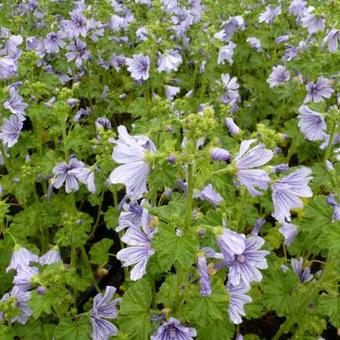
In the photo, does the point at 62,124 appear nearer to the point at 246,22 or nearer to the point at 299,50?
the point at 299,50

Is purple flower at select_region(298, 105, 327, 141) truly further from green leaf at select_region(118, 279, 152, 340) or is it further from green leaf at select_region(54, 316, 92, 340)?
green leaf at select_region(54, 316, 92, 340)

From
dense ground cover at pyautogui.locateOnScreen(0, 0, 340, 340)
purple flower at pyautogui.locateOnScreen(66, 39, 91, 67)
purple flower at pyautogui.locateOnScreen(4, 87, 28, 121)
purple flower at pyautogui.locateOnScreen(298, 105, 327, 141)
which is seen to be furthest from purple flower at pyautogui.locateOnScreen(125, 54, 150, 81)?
purple flower at pyautogui.locateOnScreen(298, 105, 327, 141)

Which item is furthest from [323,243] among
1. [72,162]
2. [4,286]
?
[4,286]

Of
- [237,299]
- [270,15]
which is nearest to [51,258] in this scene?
[237,299]

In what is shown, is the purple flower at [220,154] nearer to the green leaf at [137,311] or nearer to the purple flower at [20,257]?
the green leaf at [137,311]

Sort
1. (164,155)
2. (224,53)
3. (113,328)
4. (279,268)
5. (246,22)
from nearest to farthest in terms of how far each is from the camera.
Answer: (164,155)
(113,328)
(279,268)
(224,53)
(246,22)
